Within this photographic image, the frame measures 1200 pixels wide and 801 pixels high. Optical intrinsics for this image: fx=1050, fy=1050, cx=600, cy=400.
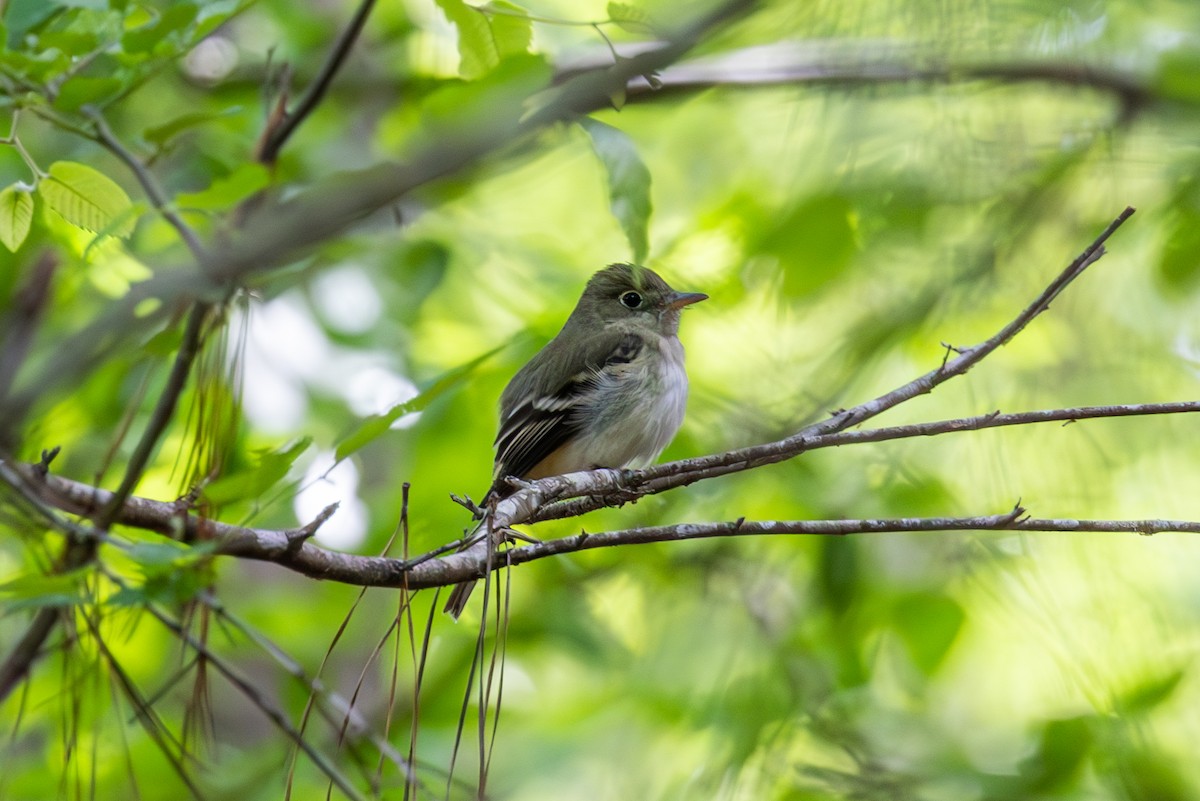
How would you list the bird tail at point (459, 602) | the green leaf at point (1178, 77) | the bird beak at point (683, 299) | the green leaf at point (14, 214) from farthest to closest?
the bird beak at point (683, 299)
the green leaf at point (1178, 77)
the bird tail at point (459, 602)
the green leaf at point (14, 214)

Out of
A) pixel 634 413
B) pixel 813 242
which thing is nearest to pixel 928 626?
pixel 634 413

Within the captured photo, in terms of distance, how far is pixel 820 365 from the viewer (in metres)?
4.16

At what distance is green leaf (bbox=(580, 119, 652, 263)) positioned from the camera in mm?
2709

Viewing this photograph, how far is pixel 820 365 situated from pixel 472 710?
195cm

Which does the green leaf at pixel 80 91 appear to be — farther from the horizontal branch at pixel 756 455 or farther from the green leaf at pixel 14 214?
the horizontal branch at pixel 756 455

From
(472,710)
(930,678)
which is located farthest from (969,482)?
(472,710)

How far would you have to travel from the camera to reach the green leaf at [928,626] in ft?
13.7

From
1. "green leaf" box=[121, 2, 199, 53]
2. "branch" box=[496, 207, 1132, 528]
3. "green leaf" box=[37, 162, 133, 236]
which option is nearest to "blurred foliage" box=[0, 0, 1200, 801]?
"green leaf" box=[121, 2, 199, 53]

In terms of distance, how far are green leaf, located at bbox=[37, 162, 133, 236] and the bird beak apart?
2667 millimetres

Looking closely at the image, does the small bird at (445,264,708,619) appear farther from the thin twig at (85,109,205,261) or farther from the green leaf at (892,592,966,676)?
the thin twig at (85,109,205,261)

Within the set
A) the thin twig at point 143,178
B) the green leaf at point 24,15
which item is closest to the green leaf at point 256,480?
the thin twig at point 143,178

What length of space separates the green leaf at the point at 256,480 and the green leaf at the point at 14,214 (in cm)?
81

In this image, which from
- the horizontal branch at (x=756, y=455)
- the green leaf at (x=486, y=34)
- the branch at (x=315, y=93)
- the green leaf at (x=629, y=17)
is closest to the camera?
the horizontal branch at (x=756, y=455)

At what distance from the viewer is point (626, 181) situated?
2.77 metres
